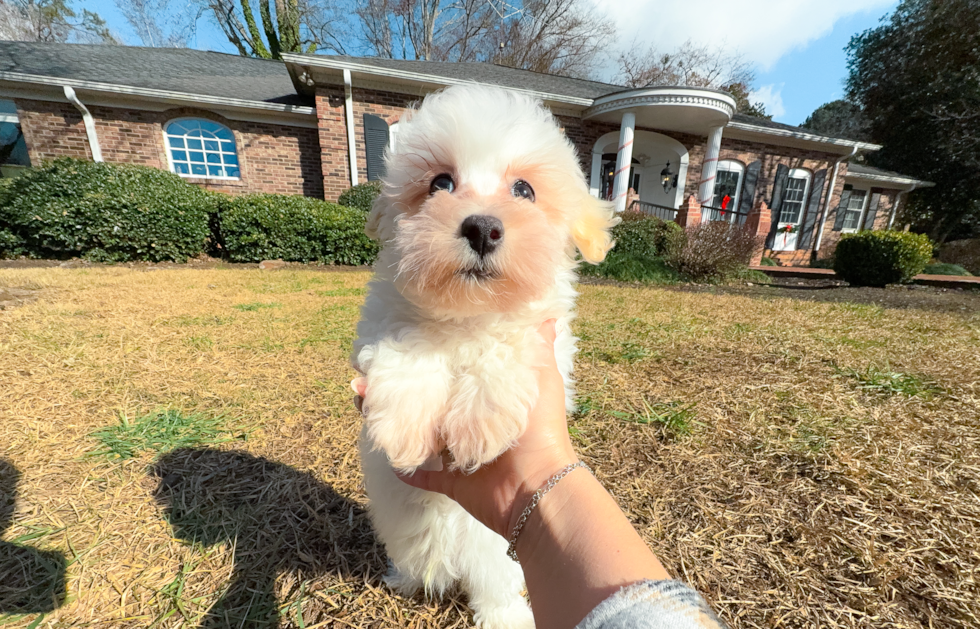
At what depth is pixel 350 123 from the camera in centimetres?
1162

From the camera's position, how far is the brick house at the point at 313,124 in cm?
1138

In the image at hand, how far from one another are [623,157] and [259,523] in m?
13.4

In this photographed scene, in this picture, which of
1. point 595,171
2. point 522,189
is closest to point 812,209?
point 595,171

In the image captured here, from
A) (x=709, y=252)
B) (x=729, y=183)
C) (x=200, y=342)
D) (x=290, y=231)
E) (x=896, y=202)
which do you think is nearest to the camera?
(x=200, y=342)

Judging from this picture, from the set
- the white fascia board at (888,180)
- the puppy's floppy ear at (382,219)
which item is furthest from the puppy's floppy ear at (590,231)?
the white fascia board at (888,180)

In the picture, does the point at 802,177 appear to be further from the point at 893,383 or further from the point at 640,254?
the point at 893,383

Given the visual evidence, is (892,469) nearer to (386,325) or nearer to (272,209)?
(386,325)

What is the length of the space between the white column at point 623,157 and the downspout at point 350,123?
26.8 feet

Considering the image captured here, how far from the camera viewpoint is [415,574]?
1525 millimetres

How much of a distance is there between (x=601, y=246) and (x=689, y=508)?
1319mm

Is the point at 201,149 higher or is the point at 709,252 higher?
the point at 201,149

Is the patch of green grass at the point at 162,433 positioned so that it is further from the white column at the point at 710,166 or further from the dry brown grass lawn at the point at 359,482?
the white column at the point at 710,166

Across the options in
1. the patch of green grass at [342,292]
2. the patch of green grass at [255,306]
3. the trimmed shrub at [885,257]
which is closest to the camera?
the patch of green grass at [255,306]

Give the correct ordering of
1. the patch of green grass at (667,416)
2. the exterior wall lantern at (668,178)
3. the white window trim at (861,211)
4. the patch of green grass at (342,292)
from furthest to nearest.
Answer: the white window trim at (861,211)
the exterior wall lantern at (668,178)
the patch of green grass at (342,292)
the patch of green grass at (667,416)
